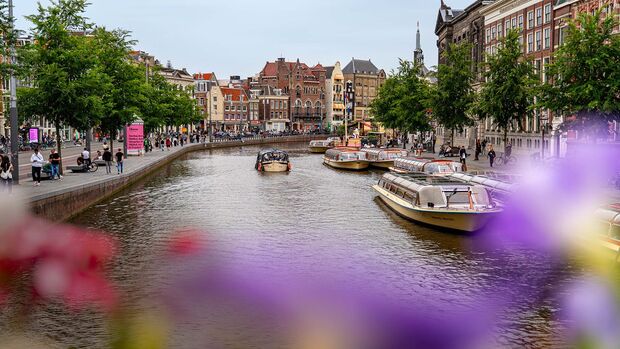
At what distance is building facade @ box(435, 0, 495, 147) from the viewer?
86.0m

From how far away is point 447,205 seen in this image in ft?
93.2

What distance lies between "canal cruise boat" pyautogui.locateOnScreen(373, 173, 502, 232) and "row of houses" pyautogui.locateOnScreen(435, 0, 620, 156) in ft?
66.0

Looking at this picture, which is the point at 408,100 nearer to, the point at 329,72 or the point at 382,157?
the point at 382,157

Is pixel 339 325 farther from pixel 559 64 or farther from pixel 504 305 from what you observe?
pixel 559 64

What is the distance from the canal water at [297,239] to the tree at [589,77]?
13013 millimetres

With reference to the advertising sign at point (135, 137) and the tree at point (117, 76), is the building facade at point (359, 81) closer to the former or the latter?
the advertising sign at point (135, 137)

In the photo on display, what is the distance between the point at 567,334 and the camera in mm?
15508

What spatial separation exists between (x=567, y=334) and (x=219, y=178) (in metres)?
39.9

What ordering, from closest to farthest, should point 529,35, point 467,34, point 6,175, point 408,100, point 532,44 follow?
point 6,175, point 532,44, point 529,35, point 408,100, point 467,34

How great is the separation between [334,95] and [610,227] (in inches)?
6762

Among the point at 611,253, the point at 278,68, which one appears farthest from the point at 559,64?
the point at 278,68

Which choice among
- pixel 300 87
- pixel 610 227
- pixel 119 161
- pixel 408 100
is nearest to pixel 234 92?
pixel 300 87

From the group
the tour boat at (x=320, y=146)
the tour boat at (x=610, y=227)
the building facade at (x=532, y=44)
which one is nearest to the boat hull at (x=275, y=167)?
the building facade at (x=532, y=44)

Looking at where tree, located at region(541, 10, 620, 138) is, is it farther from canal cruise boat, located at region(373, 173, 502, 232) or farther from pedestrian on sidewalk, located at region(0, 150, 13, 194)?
pedestrian on sidewalk, located at region(0, 150, 13, 194)
